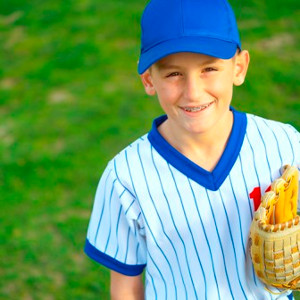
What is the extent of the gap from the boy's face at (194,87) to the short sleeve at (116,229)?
305 millimetres

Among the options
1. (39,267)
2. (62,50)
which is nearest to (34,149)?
(39,267)

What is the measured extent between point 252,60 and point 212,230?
3.59 metres

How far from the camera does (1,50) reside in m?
6.36

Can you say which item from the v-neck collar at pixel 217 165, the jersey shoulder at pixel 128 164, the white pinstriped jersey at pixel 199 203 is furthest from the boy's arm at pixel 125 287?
the v-neck collar at pixel 217 165

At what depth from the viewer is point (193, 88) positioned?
1729 millimetres

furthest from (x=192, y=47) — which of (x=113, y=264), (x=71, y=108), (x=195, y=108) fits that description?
(x=71, y=108)

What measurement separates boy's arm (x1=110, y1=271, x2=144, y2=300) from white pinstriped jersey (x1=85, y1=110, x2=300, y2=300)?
0.52ft

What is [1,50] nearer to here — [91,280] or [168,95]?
[91,280]

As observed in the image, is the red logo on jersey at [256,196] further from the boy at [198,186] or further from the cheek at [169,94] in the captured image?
the cheek at [169,94]

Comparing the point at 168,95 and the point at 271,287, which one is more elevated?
the point at 168,95

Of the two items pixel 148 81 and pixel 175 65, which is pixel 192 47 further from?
pixel 148 81

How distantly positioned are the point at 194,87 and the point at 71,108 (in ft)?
11.6

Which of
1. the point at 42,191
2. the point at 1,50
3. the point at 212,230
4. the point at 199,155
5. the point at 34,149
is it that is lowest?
the point at 212,230

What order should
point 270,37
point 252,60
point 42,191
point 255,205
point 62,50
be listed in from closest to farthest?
1. point 255,205
2. point 42,191
3. point 252,60
4. point 270,37
5. point 62,50
